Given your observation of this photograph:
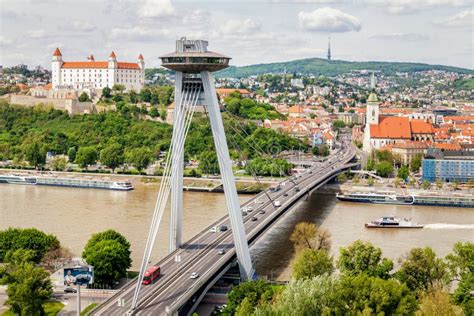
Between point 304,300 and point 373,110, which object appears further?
point 373,110

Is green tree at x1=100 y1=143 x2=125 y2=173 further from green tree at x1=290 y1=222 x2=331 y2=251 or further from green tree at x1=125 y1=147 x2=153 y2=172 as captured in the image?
green tree at x1=290 y1=222 x2=331 y2=251

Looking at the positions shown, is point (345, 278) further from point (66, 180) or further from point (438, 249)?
point (66, 180)

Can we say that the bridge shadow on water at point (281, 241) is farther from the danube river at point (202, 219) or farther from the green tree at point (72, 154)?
the green tree at point (72, 154)

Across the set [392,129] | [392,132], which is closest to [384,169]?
[392,132]

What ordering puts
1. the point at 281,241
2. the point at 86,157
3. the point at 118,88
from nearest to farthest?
the point at 281,241
the point at 86,157
the point at 118,88

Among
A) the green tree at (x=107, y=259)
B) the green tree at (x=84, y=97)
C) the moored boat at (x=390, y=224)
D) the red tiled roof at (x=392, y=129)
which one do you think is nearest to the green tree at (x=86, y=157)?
the green tree at (x=84, y=97)

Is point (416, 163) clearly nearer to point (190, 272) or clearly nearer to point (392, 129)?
point (392, 129)
